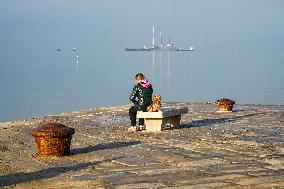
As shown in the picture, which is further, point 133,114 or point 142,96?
point 133,114

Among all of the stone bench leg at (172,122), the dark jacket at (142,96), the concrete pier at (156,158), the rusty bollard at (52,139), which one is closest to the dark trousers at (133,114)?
the dark jacket at (142,96)

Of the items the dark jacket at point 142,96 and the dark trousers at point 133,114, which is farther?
the dark trousers at point 133,114

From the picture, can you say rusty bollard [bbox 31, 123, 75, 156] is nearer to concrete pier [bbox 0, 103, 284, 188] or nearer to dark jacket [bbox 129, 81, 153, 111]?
concrete pier [bbox 0, 103, 284, 188]

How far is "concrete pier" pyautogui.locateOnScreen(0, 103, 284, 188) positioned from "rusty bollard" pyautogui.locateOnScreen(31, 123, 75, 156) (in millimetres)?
213

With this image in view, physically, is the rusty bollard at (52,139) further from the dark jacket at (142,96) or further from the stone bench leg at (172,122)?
the stone bench leg at (172,122)

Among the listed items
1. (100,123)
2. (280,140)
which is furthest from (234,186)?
→ (100,123)

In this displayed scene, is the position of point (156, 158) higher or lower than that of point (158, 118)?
lower

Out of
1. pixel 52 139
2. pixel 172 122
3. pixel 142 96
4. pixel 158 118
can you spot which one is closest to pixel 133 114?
pixel 142 96

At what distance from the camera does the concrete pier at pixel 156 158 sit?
325 inches

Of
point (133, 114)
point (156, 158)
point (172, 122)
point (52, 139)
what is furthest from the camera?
point (172, 122)

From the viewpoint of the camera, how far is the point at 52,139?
34.6 feet

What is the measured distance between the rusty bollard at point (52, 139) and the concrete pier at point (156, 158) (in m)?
0.21

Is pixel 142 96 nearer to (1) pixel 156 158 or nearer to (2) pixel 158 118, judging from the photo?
(2) pixel 158 118

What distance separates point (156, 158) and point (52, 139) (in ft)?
6.51
